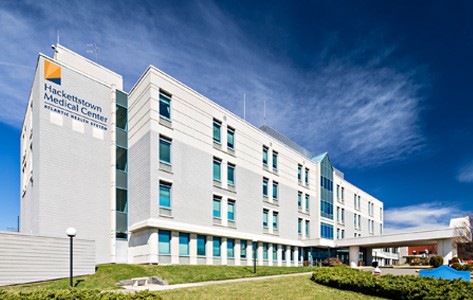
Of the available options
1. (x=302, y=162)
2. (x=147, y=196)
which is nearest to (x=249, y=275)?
(x=147, y=196)

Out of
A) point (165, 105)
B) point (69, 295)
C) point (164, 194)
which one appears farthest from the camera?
point (165, 105)

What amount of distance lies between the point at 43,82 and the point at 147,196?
10.5 metres

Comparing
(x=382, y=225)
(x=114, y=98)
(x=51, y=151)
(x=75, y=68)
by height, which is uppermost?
(x=75, y=68)

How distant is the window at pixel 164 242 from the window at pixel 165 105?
8469 mm

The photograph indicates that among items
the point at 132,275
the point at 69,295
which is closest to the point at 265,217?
the point at 132,275

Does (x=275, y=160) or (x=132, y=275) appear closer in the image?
(x=132, y=275)

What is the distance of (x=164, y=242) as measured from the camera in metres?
24.6

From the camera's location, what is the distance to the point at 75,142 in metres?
25.1

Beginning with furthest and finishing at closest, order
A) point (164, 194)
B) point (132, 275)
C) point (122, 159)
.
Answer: point (122, 159), point (164, 194), point (132, 275)

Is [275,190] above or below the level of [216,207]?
above

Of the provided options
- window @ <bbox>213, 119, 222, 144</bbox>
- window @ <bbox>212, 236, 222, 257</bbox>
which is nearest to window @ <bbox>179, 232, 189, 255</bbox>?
window @ <bbox>212, 236, 222, 257</bbox>

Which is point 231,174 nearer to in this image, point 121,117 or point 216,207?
point 216,207

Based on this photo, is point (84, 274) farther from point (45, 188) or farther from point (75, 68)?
point (75, 68)

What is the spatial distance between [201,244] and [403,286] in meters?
16.5
